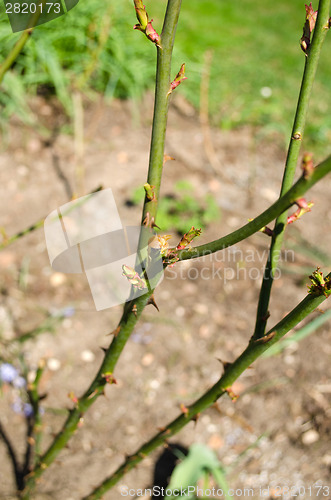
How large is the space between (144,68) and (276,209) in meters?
3.13

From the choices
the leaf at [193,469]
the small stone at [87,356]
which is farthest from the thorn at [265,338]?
the small stone at [87,356]

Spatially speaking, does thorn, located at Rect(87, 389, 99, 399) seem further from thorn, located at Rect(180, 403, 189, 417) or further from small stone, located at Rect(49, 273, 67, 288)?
small stone, located at Rect(49, 273, 67, 288)

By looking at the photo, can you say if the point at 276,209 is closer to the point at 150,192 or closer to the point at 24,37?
the point at 150,192

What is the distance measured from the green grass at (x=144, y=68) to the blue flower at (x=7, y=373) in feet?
5.72

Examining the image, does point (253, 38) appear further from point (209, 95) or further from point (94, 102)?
point (94, 102)

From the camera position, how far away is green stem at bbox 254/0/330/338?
2.48ft

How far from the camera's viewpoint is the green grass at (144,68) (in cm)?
313

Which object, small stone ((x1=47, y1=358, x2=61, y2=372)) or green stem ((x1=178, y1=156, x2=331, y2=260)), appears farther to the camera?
small stone ((x1=47, y1=358, x2=61, y2=372))

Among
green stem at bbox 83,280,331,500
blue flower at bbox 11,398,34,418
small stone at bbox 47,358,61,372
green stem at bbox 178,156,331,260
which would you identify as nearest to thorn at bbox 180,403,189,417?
green stem at bbox 83,280,331,500

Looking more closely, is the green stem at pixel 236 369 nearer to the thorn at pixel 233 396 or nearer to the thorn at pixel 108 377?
the thorn at pixel 233 396

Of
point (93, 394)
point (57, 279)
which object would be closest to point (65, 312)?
point (57, 279)

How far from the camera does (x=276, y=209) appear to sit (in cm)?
62

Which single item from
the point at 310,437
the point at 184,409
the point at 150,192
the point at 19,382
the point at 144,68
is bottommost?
the point at 310,437

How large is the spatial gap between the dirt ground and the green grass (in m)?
0.24
